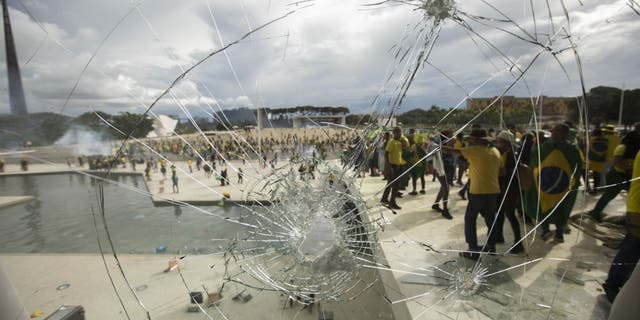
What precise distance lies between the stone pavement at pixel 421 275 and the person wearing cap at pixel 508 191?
0.20 metres

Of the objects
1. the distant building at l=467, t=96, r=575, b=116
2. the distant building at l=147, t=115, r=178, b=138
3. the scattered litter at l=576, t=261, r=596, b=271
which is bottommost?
the scattered litter at l=576, t=261, r=596, b=271

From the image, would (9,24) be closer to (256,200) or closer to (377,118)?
(256,200)

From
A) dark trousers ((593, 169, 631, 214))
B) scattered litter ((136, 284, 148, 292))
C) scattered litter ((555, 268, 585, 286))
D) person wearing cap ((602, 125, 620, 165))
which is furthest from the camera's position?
scattered litter ((136, 284, 148, 292))

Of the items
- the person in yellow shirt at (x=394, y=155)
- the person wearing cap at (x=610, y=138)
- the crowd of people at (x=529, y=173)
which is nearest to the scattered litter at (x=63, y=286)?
the crowd of people at (x=529, y=173)

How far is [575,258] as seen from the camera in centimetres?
277

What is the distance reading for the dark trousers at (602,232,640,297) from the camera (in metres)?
1.94

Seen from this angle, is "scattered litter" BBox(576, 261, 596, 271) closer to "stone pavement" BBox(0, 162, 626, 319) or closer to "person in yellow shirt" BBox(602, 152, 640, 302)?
"stone pavement" BBox(0, 162, 626, 319)

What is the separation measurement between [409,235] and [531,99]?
221 cm

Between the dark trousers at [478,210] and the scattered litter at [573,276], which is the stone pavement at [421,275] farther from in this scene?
the dark trousers at [478,210]

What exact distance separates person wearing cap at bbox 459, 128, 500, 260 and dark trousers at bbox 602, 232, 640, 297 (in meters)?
0.87

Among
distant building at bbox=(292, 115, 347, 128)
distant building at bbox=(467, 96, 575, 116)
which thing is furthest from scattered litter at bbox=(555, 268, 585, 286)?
distant building at bbox=(292, 115, 347, 128)

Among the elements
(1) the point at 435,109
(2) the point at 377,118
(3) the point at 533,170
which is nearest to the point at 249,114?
(2) the point at 377,118

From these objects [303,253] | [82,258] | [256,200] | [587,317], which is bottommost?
[82,258]

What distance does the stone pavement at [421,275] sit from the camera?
2.08 m
